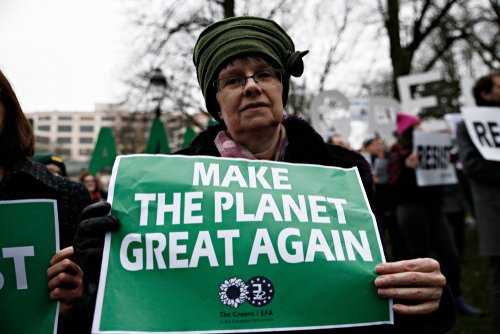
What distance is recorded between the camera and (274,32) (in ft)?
5.35

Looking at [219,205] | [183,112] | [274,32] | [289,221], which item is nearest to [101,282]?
[219,205]

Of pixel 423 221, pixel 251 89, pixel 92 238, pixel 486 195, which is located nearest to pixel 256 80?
pixel 251 89

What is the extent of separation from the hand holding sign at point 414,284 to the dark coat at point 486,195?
6.76ft

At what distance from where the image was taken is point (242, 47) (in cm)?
153

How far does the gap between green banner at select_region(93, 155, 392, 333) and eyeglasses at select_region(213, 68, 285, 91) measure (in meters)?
0.37

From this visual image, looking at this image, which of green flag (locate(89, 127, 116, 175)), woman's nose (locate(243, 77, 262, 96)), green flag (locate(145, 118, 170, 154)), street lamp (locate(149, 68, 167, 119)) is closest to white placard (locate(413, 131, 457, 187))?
woman's nose (locate(243, 77, 262, 96))

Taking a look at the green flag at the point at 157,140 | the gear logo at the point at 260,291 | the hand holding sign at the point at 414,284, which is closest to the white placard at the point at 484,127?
the hand holding sign at the point at 414,284

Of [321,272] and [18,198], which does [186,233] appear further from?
[18,198]

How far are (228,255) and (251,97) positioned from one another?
60 centimetres

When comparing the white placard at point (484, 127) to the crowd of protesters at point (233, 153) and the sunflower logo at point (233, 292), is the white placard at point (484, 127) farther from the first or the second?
the sunflower logo at point (233, 292)

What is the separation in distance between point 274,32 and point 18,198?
108cm

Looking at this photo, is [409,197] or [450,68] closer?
[409,197]

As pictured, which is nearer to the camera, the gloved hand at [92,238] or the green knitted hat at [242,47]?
the gloved hand at [92,238]

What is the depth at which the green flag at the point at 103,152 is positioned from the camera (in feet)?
21.8
